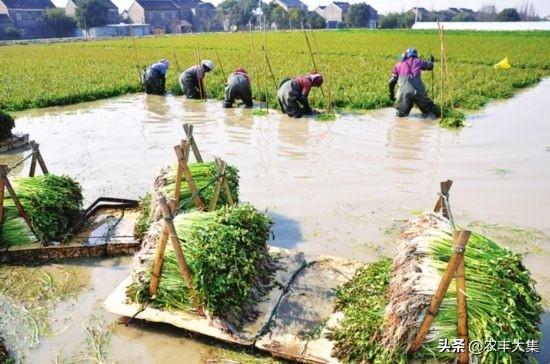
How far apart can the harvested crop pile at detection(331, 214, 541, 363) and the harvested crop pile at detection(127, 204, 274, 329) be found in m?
0.86

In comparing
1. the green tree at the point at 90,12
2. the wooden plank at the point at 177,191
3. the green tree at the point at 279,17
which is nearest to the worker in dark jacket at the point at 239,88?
the wooden plank at the point at 177,191

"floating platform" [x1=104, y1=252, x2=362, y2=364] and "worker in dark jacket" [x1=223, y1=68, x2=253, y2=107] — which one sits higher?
"worker in dark jacket" [x1=223, y1=68, x2=253, y2=107]

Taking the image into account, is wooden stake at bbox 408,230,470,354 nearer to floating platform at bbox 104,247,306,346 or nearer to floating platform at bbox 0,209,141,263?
floating platform at bbox 104,247,306,346

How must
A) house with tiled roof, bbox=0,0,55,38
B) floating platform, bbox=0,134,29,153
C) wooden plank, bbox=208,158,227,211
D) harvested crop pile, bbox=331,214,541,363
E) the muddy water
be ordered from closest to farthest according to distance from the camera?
harvested crop pile, bbox=331,214,541,363
wooden plank, bbox=208,158,227,211
the muddy water
floating platform, bbox=0,134,29,153
house with tiled roof, bbox=0,0,55,38

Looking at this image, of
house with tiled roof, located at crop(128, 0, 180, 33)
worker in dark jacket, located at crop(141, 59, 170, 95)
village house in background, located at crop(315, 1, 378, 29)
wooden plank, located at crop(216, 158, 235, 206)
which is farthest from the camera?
village house in background, located at crop(315, 1, 378, 29)

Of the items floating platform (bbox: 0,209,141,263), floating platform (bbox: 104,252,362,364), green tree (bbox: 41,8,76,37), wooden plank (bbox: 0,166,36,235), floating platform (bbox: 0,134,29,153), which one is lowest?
floating platform (bbox: 104,252,362,364)

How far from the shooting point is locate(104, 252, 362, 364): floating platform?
12.3 feet

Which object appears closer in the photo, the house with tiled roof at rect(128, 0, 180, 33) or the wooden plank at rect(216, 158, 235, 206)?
the wooden plank at rect(216, 158, 235, 206)

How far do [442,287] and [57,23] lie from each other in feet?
213

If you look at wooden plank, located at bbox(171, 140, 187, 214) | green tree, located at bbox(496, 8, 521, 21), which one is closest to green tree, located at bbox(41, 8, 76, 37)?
green tree, located at bbox(496, 8, 521, 21)

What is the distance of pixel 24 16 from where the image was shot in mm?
61938

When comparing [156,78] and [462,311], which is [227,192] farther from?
[156,78]

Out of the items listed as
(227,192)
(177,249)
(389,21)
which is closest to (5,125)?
(227,192)

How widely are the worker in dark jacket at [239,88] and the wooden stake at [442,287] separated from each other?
34.6ft
